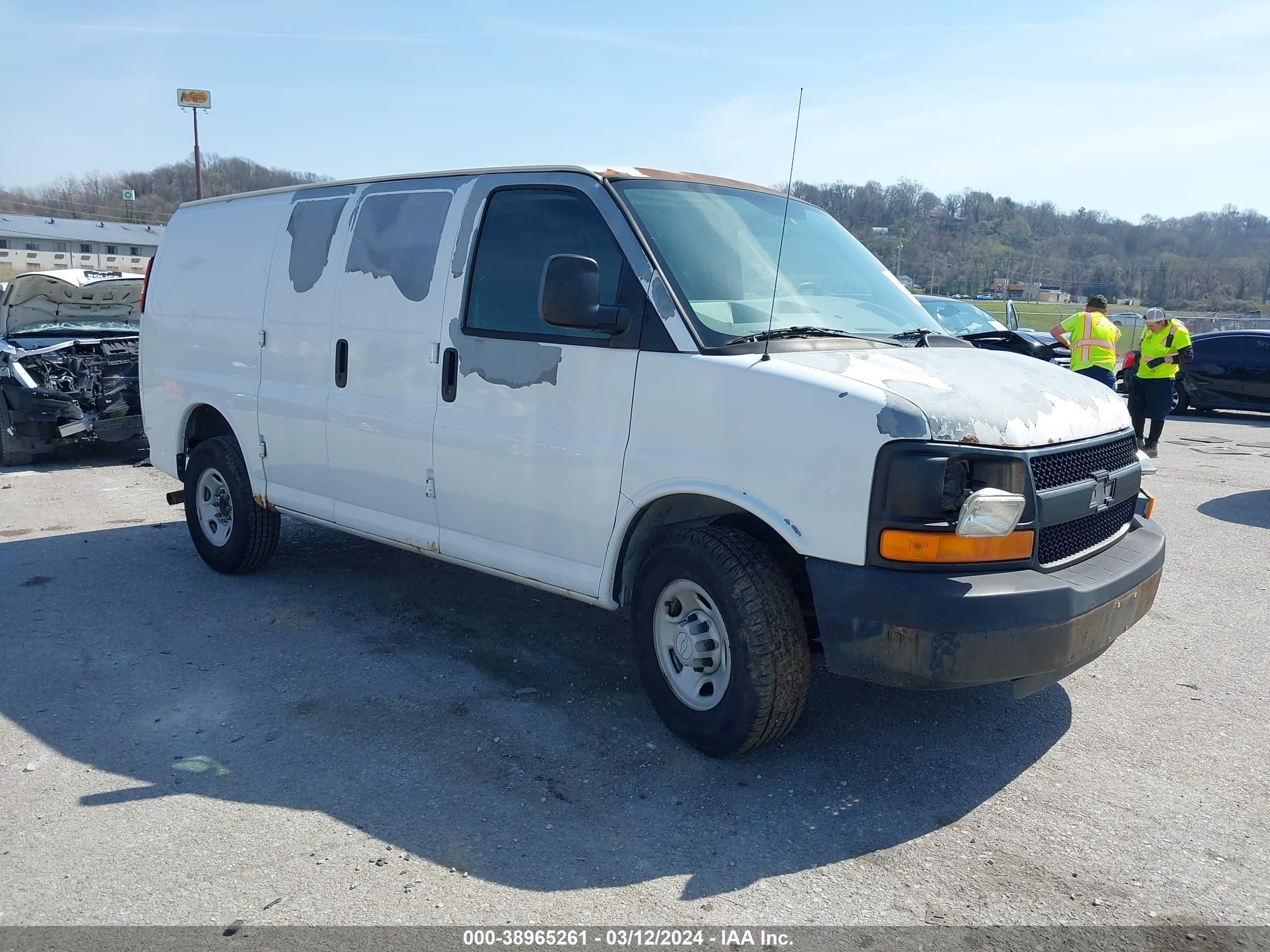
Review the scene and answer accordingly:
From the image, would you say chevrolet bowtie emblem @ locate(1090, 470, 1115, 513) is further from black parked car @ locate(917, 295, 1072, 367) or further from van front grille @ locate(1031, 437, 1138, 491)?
black parked car @ locate(917, 295, 1072, 367)

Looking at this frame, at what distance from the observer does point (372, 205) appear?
202 inches

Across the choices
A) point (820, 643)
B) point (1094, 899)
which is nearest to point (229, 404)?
point (820, 643)

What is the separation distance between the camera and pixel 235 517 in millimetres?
6125

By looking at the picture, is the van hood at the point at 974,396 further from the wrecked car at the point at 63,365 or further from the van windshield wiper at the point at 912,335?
the wrecked car at the point at 63,365

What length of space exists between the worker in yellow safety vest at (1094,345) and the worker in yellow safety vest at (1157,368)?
3.60ft

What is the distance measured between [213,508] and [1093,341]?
343 inches

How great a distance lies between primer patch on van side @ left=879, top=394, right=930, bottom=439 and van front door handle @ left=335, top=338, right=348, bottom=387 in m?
2.97

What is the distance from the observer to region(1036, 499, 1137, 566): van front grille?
348 centimetres

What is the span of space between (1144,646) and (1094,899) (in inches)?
97.9

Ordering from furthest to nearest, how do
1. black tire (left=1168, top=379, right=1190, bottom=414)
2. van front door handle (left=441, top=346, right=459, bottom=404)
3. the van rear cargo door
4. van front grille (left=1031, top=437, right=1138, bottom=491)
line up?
black tire (left=1168, top=379, right=1190, bottom=414) < the van rear cargo door < van front door handle (left=441, top=346, right=459, bottom=404) < van front grille (left=1031, top=437, right=1138, bottom=491)

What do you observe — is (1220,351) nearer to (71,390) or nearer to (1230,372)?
(1230,372)

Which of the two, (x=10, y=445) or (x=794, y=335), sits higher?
(x=794, y=335)

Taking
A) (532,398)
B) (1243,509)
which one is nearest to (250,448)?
(532,398)

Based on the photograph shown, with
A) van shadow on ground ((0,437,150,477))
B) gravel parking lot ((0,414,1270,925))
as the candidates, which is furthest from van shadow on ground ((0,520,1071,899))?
van shadow on ground ((0,437,150,477))
